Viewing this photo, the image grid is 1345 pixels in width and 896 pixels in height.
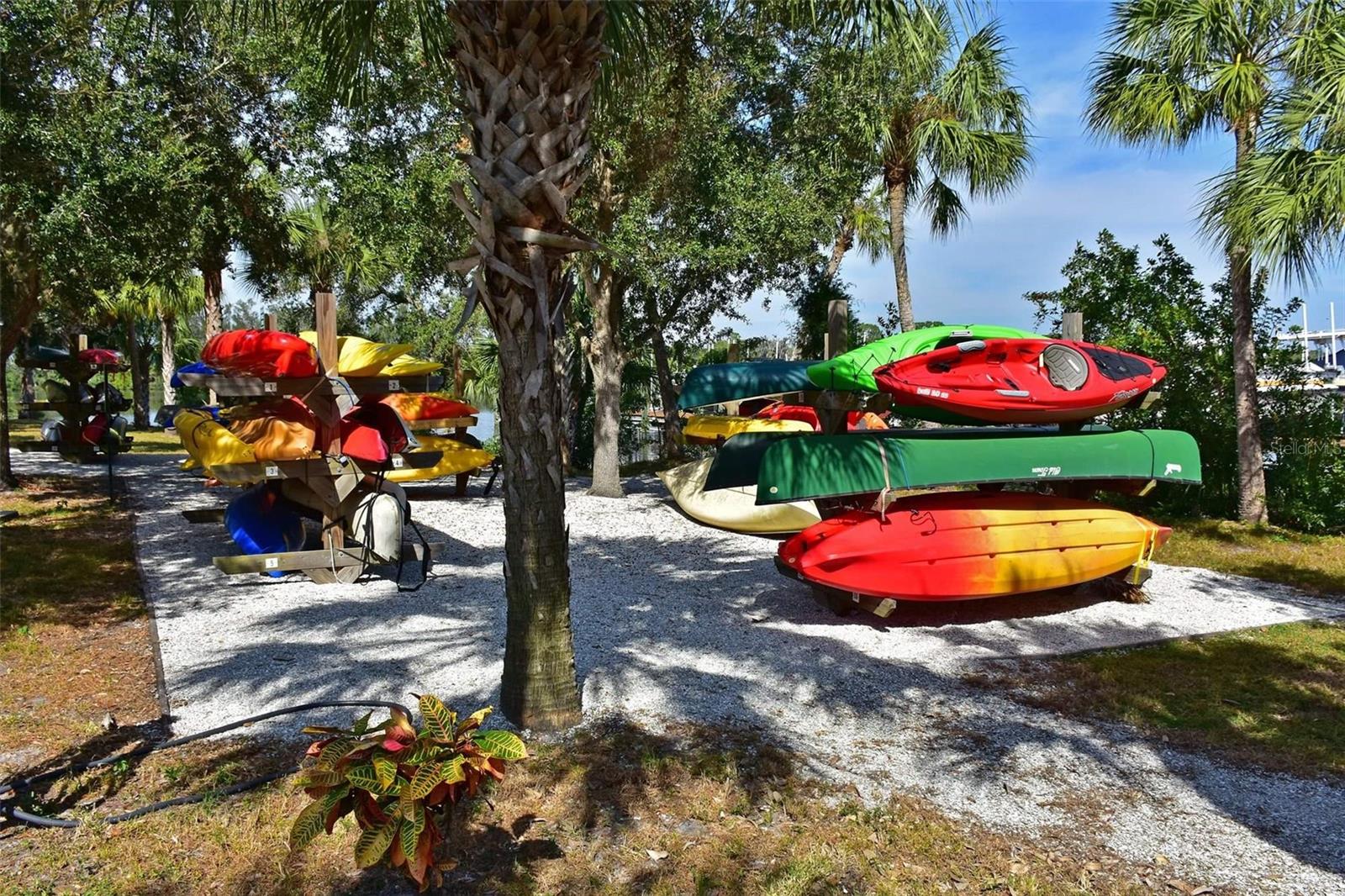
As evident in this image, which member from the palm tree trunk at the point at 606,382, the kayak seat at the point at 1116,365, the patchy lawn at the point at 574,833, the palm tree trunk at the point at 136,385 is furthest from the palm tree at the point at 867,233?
the palm tree trunk at the point at 136,385

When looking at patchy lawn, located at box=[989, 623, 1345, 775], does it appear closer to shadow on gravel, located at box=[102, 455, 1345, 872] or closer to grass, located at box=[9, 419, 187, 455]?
shadow on gravel, located at box=[102, 455, 1345, 872]

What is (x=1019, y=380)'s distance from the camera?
8.12 metres

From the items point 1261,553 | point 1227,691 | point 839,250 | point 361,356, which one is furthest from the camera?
point 839,250

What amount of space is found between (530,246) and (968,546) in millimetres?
4873

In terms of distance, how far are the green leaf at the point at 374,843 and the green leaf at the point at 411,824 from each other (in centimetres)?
4

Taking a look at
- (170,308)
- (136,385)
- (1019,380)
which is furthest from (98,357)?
(1019,380)

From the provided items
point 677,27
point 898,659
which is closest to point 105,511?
point 677,27

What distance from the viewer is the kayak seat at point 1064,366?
821 cm

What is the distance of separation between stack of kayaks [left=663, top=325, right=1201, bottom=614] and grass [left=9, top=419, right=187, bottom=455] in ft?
53.2

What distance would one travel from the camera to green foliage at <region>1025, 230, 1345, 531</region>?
1194 cm

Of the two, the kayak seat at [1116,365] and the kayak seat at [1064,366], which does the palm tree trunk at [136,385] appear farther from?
the kayak seat at [1116,365]

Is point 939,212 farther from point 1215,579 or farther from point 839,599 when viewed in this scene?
point 839,599

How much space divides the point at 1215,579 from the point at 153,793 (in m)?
10.2

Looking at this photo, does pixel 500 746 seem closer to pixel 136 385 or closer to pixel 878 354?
pixel 878 354
